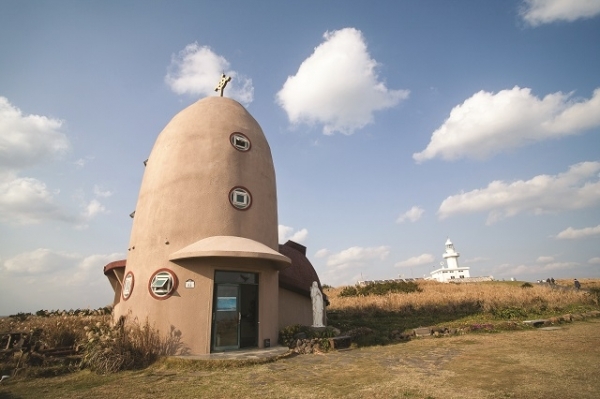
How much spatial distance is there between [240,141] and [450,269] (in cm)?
8506

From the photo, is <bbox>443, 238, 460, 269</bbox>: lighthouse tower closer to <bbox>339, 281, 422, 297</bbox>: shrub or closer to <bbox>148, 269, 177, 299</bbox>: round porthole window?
<bbox>339, 281, 422, 297</bbox>: shrub

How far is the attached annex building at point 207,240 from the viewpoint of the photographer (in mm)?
9852

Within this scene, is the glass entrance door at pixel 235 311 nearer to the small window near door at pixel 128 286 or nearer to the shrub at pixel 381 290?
the small window near door at pixel 128 286

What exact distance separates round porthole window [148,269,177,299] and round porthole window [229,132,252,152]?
5.13 m

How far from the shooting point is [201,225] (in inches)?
421

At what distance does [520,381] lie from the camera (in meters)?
6.23

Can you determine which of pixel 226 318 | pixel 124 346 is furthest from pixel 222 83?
pixel 124 346

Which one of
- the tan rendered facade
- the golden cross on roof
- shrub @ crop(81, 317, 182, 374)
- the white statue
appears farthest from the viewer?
the golden cross on roof

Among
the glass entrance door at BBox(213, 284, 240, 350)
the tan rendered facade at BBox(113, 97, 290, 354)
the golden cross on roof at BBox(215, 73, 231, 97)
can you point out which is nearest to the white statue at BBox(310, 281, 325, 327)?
the tan rendered facade at BBox(113, 97, 290, 354)

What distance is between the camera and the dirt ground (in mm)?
5916

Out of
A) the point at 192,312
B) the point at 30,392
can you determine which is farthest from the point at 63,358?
the point at 192,312

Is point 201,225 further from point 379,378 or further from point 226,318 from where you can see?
point 379,378

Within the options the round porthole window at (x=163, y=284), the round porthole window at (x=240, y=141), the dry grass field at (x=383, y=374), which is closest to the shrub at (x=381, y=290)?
the dry grass field at (x=383, y=374)

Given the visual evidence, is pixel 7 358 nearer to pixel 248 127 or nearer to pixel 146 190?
pixel 146 190
